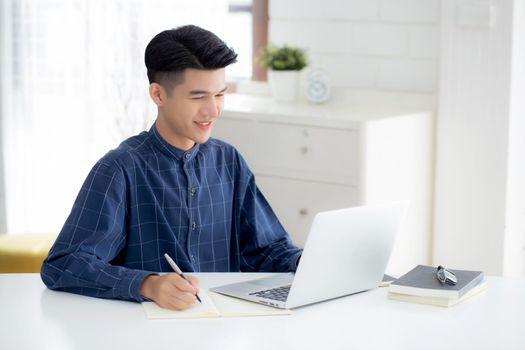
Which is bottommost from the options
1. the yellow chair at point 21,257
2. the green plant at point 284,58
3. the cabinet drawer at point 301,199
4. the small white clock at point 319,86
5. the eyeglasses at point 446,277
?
the yellow chair at point 21,257

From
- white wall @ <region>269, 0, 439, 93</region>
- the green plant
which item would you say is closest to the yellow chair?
the green plant

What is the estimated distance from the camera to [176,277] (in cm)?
178

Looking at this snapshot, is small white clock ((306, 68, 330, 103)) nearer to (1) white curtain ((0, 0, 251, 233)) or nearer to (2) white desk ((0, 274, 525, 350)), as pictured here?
(1) white curtain ((0, 0, 251, 233))

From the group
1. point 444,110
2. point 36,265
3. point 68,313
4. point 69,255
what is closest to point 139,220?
point 69,255

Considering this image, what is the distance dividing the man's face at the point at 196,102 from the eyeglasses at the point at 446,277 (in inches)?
22.3

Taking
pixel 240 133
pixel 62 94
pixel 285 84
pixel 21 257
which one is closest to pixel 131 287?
pixel 21 257

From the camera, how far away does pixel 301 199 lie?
337 centimetres

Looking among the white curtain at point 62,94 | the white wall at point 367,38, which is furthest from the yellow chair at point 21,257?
the white wall at point 367,38

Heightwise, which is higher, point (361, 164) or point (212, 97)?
point (212, 97)

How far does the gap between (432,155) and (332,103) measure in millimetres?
454

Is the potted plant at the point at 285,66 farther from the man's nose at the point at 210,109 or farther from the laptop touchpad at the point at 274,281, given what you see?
the laptop touchpad at the point at 274,281

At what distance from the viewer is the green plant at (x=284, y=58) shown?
12.1 ft

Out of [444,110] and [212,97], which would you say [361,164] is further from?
[212,97]

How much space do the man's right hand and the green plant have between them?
2.00 m
